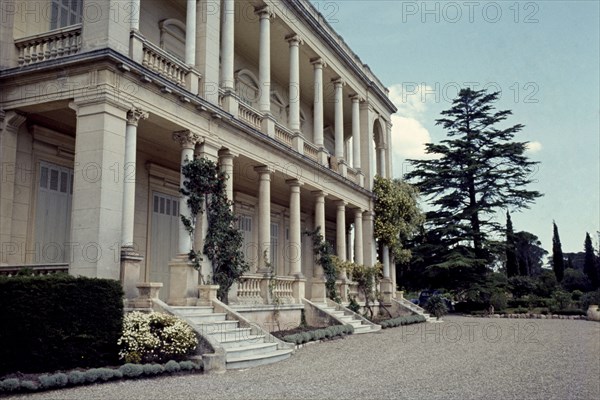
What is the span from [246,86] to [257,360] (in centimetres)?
1244

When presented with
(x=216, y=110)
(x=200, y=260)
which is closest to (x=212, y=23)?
(x=216, y=110)

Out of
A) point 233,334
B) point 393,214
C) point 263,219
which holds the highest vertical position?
point 393,214

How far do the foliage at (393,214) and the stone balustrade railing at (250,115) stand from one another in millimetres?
10930

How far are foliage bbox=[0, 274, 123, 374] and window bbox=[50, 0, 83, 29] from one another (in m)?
7.30

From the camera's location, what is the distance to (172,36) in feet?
53.7

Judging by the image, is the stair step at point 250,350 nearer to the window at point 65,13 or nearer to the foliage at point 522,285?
the window at point 65,13

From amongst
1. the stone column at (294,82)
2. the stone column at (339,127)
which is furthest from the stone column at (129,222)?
the stone column at (339,127)

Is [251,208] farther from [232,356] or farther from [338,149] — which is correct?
[232,356]

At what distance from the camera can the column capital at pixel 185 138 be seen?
44.5 ft

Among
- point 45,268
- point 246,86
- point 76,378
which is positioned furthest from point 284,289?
point 76,378

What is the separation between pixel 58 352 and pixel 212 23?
9.59 metres

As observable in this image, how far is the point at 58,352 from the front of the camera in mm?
8336

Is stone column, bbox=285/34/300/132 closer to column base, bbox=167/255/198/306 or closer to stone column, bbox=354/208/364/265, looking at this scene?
stone column, bbox=354/208/364/265

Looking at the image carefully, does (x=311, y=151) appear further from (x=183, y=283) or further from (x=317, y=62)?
(x=183, y=283)
